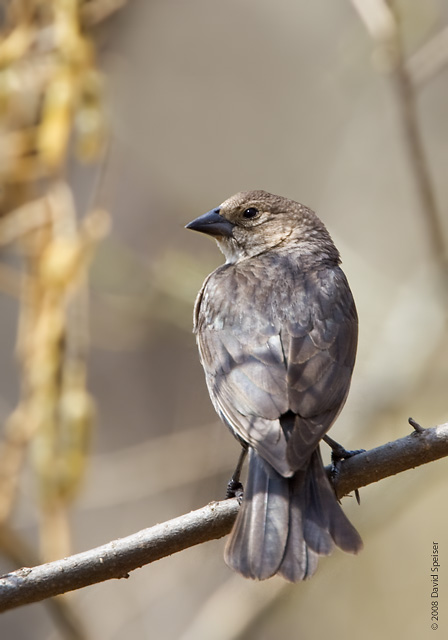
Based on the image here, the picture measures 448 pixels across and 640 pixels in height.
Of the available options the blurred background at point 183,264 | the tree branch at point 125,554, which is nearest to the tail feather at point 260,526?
the tree branch at point 125,554

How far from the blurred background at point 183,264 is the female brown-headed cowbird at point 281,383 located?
2.95 ft

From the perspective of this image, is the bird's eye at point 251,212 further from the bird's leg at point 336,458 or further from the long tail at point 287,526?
the long tail at point 287,526

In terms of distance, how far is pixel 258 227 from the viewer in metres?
5.16

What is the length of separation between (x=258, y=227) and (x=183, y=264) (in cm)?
114

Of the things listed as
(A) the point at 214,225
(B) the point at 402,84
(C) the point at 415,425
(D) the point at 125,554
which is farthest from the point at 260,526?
(B) the point at 402,84

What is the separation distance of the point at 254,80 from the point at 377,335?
2.89 m

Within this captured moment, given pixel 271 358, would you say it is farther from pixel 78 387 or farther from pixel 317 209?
pixel 317 209

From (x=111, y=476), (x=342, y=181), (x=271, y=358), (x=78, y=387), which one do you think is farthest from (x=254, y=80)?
(x=271, y=358)

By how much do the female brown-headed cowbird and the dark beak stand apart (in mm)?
12

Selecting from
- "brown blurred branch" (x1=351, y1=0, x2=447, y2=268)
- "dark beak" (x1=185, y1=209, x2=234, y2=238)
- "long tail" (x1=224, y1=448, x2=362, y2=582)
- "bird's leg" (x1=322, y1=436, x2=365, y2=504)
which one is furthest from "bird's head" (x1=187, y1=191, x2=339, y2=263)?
"long tail" (x1=224, y1=448, x2=362, y2=582)

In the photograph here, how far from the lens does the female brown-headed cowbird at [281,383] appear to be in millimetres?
3330

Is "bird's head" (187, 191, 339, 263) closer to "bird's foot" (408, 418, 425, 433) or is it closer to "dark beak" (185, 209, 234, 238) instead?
"dark beak" (185, 209, 234, 238)

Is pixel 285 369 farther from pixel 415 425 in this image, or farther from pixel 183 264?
pixel 183 264

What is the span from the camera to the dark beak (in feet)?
16.5
